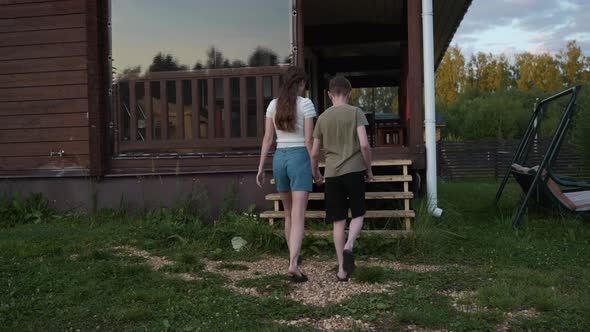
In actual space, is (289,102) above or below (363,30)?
below

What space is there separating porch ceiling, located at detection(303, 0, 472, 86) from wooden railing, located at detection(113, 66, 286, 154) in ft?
8.15

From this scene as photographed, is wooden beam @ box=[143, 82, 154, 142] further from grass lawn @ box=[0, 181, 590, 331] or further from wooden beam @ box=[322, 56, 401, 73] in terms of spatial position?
wooden beam @ box=[322, 56, 401, 73]

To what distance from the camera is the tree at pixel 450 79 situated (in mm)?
34031

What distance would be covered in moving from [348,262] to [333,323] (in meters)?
0.86

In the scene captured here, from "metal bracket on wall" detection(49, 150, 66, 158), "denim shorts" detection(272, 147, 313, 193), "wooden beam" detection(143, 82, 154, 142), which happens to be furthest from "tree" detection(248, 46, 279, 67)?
"denim shorts" detection(272, 147, 313, 193)

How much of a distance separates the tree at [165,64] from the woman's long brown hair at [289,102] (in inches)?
115

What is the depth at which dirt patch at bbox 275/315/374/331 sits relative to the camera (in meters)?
2.93

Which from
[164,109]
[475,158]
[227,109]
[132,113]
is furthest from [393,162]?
[475,158]

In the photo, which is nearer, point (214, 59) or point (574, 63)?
point (214, 59)

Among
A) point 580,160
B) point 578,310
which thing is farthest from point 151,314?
point 580,160

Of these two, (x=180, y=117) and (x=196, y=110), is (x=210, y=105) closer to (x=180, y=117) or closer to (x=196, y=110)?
(x=196, y=110)

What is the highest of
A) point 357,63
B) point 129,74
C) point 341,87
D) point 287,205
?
point 357,63

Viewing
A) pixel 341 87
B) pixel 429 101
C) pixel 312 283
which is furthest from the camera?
→ pixel 429 101

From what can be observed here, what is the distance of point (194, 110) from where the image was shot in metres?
6.46
